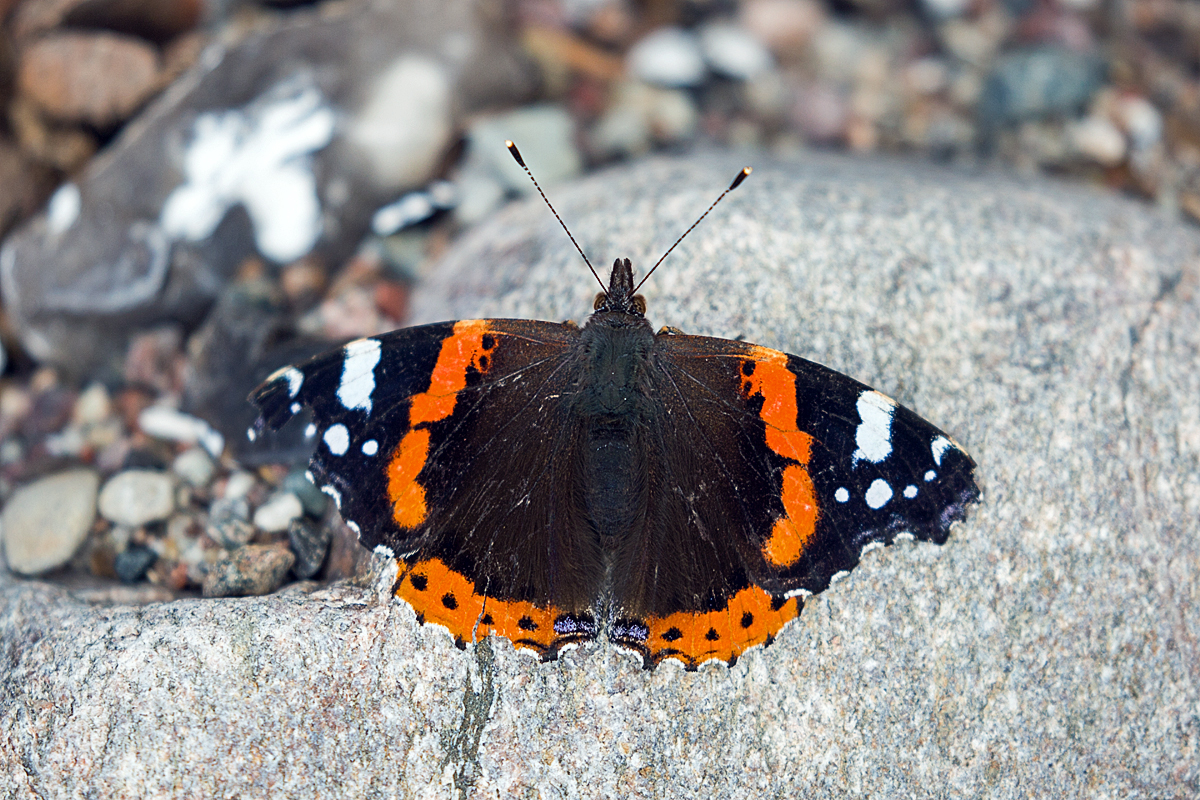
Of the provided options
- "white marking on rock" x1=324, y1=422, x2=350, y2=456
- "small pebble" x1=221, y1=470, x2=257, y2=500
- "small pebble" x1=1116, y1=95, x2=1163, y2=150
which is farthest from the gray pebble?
"small pebble" x1=221, y1=470, x2=257, y2=500

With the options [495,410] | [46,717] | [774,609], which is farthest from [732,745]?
[46,717]

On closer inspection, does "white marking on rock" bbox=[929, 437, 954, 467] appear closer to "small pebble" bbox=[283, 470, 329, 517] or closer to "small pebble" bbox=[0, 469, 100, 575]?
"small pebble" bbox=[283, 470, 329, 517]

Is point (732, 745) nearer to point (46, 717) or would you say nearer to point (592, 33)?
point (46, 717)

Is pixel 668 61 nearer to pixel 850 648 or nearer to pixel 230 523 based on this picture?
pixel 230 523

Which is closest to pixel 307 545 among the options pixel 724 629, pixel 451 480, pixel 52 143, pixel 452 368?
pixel 451 480

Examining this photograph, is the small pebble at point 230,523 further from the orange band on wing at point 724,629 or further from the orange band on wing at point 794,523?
the orange band on wing at point 794,523

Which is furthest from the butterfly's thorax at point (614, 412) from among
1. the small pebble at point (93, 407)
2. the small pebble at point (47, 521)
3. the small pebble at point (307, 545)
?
the small pebble at point (93, 407)
